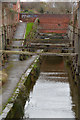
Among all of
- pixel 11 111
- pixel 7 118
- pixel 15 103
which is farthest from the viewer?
pixel 15 103

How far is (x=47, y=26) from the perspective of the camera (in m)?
34.5

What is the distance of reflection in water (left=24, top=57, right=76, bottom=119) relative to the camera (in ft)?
35.3

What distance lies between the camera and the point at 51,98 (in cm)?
1263

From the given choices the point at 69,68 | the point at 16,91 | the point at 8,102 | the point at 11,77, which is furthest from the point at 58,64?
the point at 8,102

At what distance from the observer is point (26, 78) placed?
13.7 m

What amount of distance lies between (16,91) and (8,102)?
153cm

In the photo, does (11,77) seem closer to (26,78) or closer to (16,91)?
(26,78)

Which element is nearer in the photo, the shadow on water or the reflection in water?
the shadow on water

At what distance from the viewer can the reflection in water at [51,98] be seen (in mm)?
10750

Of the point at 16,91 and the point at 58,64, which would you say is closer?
the point at 16,91

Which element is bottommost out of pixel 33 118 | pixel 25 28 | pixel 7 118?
pixel 33 118

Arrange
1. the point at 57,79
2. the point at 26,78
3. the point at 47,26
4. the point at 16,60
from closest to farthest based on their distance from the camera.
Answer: the point at 26,78
the point at 57,79
the point at 16,60
the point at 47,26

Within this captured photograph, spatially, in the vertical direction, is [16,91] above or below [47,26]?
below

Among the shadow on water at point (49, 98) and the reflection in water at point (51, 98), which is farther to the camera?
the reflection in water at point (51, 98)
